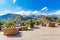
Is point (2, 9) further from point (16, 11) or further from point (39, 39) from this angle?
point (39, 39)

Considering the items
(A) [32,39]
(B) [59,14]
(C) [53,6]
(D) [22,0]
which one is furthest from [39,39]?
(B) [59,14]

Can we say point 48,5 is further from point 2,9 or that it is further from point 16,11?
point 2,9

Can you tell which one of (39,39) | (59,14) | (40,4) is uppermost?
(40,4)

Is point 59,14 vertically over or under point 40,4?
under

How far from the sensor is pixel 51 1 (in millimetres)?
23219

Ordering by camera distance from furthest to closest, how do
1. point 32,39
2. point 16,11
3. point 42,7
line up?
point 16,11 → point 42,7 → point 32,39

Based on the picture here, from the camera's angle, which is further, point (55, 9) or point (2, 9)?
point (55, 9)

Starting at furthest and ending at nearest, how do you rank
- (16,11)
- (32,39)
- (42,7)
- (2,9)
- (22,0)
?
(16,11), (42,7), (2,9), (22,0), (32,39)

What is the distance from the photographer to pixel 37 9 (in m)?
26.1

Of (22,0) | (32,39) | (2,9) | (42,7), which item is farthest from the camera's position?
(42,7)

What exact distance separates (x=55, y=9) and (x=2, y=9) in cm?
1103

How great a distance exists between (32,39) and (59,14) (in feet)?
74.2

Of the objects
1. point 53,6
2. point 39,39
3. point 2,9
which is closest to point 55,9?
point 53,6

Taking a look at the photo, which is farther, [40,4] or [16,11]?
[16,11]
